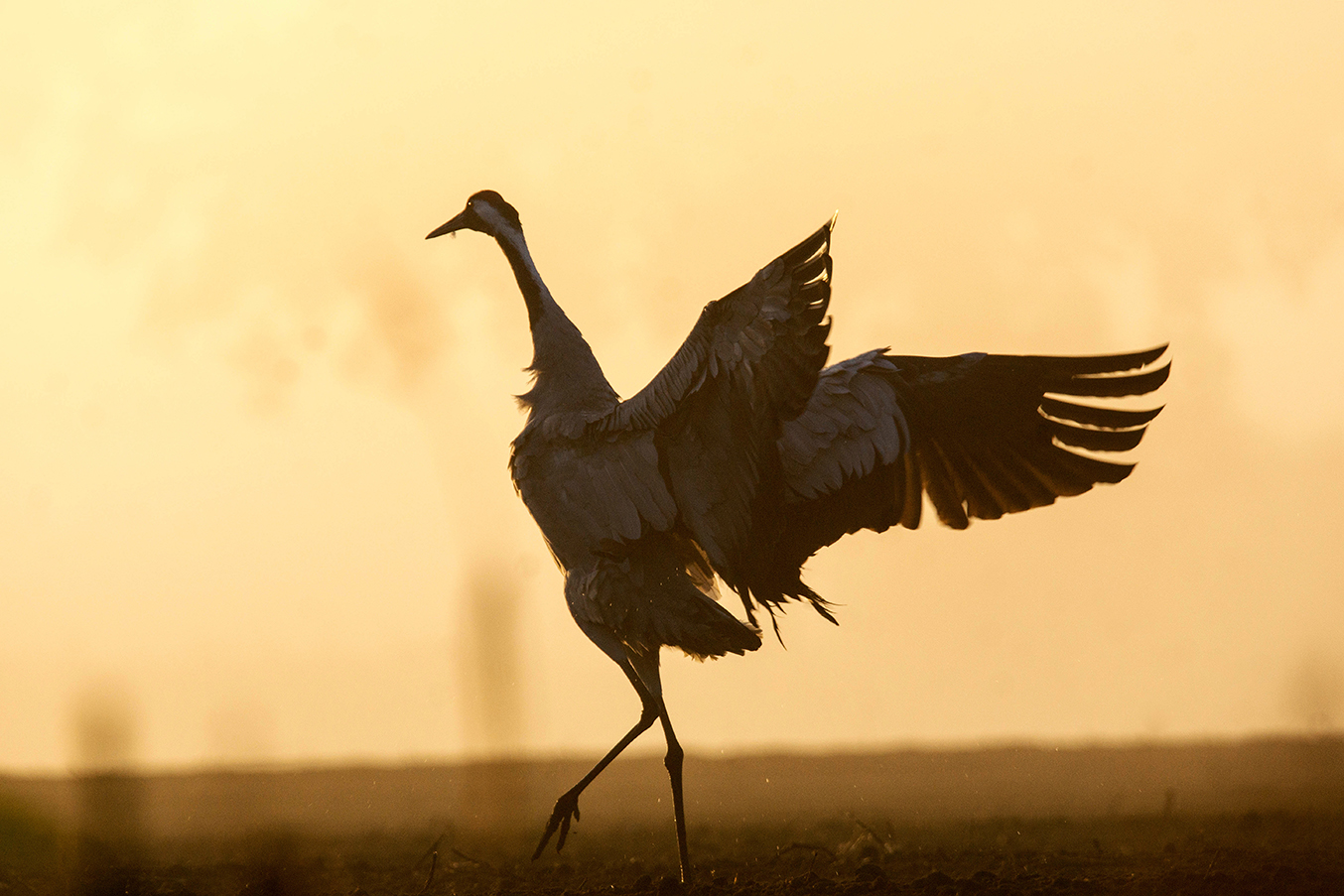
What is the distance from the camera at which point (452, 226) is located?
869 centimetres

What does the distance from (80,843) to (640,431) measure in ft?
20.1

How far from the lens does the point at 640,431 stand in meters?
7.15

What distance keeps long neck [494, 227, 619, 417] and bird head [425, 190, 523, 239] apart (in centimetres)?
23

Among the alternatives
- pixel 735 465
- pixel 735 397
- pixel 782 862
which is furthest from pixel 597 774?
pixel 735 397

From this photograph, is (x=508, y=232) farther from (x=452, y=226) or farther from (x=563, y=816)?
(x=563, y=816)

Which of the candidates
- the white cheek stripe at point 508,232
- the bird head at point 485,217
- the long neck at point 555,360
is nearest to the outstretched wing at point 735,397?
the long neck at point 555,360

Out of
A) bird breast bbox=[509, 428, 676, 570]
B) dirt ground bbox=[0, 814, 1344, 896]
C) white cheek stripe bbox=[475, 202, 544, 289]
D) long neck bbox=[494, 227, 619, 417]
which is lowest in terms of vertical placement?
dirt ground bbox=[0, 814, 1344, 896]

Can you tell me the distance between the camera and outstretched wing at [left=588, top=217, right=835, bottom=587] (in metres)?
6.04

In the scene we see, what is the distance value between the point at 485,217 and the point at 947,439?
308 centimetres

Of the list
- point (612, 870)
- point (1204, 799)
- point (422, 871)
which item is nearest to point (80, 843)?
point (422, 871)

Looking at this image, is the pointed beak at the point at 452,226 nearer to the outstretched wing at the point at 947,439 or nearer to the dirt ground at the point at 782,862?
the outstretched wing at the point at 947,439

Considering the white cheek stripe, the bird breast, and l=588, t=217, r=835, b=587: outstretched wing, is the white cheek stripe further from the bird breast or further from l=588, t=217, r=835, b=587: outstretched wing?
Result: l=588, t=217, r=835, b=587: outstretched wing

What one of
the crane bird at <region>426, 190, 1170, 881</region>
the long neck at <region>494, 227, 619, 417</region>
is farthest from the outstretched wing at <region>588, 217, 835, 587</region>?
the long neck at <region>494, 227, 619, 417</region>

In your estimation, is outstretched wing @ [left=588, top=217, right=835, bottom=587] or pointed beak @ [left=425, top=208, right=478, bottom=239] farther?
pointed beak @ [left=425, top=208, right=478, bottom=239]
